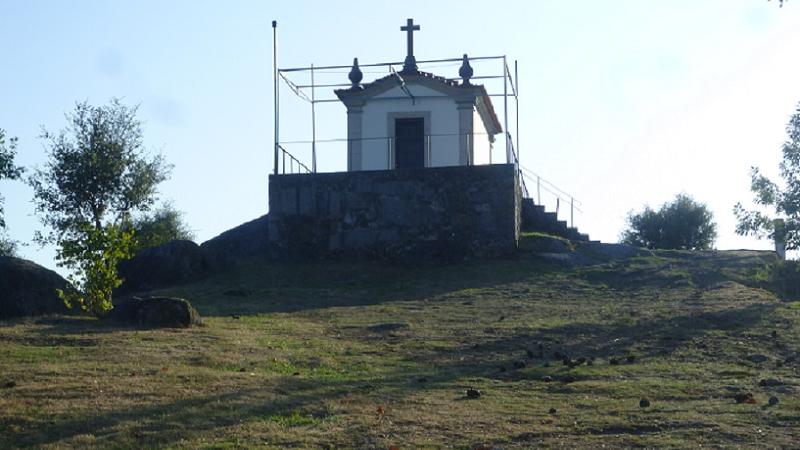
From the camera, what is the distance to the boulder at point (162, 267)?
2912 cm

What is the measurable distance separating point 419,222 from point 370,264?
1.63 meters

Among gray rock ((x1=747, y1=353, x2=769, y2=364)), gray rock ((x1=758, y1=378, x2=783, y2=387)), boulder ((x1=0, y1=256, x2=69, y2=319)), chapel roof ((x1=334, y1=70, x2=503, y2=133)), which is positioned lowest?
gray rock ((x1=758, y1=378, x2=783, y2=387))

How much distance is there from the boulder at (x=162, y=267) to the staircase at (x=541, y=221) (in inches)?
342

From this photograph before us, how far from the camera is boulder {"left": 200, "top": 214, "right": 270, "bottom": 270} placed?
31.8 m

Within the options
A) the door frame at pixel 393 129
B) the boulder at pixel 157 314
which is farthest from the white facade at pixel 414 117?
the boulder at pixel 157 314

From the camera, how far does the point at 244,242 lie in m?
32.5

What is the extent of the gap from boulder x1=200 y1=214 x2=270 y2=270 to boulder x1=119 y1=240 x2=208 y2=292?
115cm

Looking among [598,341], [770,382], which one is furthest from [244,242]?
[770,382]

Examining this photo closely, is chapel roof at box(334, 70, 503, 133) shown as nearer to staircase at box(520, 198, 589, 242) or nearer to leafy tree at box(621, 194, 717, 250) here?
staircase at box(520, 198, 589, 242)

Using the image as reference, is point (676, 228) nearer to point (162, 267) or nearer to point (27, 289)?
point (162, 267)

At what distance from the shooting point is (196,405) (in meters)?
13.7

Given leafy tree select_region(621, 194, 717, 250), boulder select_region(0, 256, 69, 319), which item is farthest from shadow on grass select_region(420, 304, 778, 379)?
leafy tree select_region(621, 194, 717, 250)

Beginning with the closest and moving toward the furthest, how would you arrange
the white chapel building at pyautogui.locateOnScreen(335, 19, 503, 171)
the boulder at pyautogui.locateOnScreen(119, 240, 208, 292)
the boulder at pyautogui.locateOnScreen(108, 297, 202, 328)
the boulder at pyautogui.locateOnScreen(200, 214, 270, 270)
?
the boulder at pyautogui.locateOnScreen(108, 297, 202, 328) → the boulder at pyautogui.locateOnScreen(119, 240, 208, 292) → the boulder at pyautogui.locateOnScreen(200, 214, 270, 270) → the white chapel building at pyautogui.locateOnScreen(335, 19, 503, 171)

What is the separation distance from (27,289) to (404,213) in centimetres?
1194
